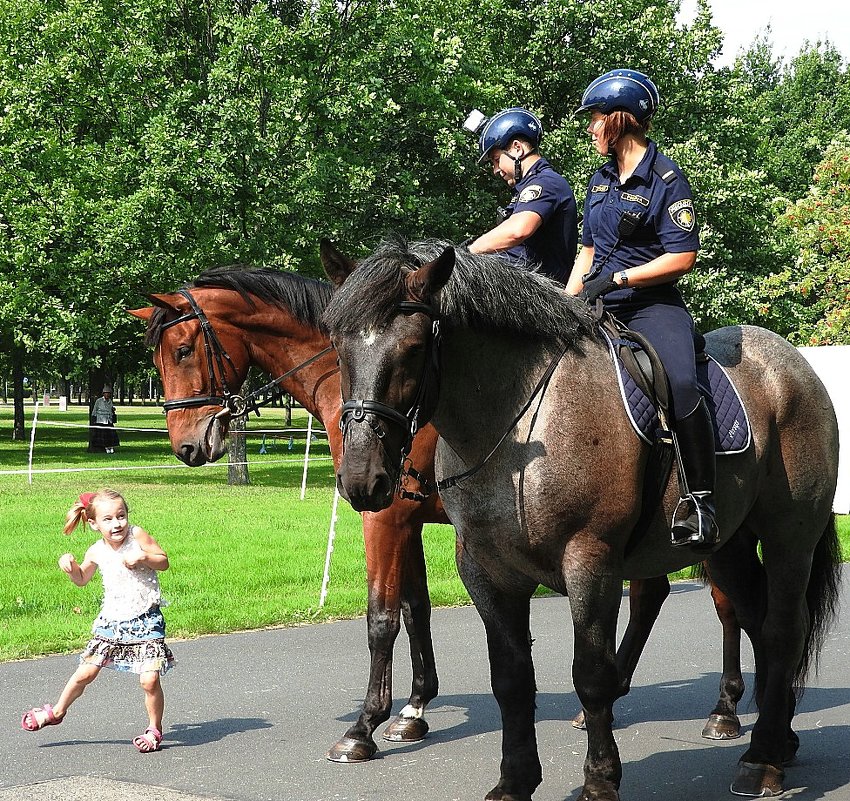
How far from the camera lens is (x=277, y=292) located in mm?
6586

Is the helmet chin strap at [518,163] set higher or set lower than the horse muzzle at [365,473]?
higher

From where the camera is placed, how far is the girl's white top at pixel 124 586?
592 cm

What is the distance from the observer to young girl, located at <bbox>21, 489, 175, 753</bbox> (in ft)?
19.1

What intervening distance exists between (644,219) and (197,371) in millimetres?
2900

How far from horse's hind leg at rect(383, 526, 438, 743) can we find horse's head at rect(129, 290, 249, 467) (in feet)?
4.24

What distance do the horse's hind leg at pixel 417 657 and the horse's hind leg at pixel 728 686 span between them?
60.3 inches

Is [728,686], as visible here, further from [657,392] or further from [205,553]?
[205,553]

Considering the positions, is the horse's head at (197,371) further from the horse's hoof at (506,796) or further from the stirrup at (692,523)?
the stirrup at (692,523)

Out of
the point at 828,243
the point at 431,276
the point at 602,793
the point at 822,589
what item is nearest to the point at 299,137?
the point at 828,243

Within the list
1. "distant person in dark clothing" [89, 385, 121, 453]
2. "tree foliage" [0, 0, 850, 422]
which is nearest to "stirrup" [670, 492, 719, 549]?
"tree foliage" [0, 0, 850, 422]

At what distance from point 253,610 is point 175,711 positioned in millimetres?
3149

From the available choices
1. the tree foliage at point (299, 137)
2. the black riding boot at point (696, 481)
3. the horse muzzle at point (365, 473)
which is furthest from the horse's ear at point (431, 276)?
the tree foliage at point (299, 137)

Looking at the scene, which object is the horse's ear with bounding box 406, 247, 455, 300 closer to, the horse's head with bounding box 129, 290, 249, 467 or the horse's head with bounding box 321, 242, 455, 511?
the horse's head with bounding box 321, 242, 455, 511

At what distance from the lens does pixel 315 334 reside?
21.4ft
